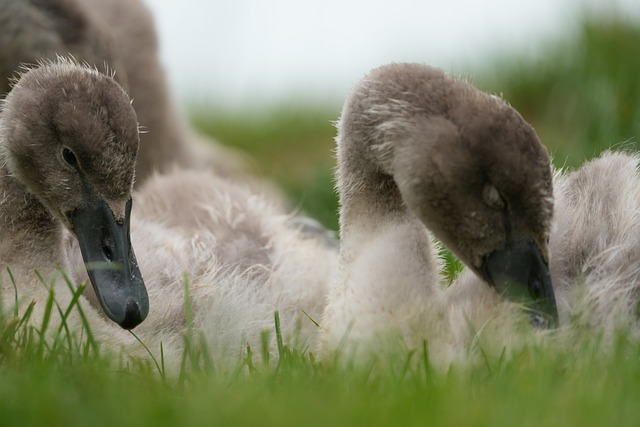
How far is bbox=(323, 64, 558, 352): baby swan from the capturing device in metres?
3.64

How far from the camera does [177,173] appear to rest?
593cm

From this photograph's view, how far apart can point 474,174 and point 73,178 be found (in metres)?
1.48

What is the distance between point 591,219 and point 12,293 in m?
2.10

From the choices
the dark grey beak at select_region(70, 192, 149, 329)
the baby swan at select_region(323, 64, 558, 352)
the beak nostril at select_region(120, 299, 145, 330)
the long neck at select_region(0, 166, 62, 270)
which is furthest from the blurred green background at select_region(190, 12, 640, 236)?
the beak nostril at select_region(120, 299, 145, 330)

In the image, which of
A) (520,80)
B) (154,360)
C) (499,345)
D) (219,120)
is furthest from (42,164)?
(219,120)

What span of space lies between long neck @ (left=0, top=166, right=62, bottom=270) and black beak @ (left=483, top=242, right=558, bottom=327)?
171 centimetres

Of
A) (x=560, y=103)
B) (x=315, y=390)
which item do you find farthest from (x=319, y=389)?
(x=560, y=103)

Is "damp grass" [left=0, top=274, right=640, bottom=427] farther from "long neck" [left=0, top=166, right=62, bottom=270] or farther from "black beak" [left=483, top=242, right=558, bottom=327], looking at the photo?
"long neck" [left=0, top=166, right=62, bottom=270]

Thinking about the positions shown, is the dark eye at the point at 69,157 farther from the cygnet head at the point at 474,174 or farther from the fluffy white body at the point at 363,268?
the cygnet head at the point at 474,174

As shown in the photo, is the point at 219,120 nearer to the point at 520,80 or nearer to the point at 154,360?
the point at 520,80

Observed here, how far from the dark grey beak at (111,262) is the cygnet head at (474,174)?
0.99 meters

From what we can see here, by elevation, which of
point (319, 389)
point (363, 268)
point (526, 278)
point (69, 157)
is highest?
point (69, 157)

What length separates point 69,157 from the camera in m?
4.11

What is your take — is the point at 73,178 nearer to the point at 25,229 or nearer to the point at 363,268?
the point at 25,229
